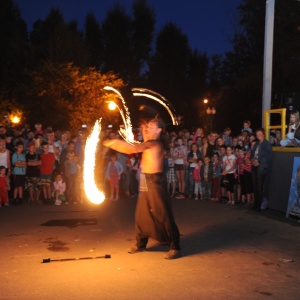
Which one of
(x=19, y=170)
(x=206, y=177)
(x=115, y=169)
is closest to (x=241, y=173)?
(x=206, y=177)

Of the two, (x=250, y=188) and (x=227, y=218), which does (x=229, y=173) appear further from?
(x=227, y=218)

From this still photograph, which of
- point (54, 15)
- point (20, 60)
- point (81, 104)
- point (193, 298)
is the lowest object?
point (193, 298)

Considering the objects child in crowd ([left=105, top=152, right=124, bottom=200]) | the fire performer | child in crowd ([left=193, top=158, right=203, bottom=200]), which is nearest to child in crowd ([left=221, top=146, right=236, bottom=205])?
child in crowd ([left=193, top=158, right=203, bottom=200])

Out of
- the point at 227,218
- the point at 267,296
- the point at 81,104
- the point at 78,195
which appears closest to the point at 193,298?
the point at 267,296

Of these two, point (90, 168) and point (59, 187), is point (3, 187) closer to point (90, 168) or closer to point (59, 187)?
point (59, 187)

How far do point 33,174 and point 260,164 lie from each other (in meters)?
6.36

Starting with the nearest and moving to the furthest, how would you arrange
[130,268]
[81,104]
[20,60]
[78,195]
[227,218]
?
[130,268], [227,218], [78,195], [81,104], [20,60]

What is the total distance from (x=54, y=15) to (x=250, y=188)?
38629 mm

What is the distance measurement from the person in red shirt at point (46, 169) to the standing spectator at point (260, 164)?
18.7 ft

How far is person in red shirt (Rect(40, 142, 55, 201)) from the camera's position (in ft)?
45.4

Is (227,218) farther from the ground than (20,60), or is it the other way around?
(20,60)

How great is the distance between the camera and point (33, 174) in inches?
546

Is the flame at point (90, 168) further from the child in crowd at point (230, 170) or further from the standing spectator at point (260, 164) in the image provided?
the child in crowd at point (230, 170)

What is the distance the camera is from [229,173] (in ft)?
45.2
